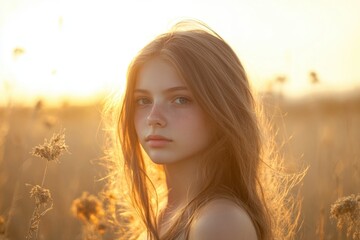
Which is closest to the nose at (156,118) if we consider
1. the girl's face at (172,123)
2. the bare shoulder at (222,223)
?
the girl's face at (172,123)

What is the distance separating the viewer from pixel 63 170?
667 centimetres

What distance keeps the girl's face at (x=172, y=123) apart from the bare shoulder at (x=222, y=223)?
0.31 m

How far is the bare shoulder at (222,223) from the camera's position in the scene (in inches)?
80.7

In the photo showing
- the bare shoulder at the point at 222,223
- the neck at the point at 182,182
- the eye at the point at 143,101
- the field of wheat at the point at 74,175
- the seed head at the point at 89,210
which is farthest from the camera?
the field of wheat at the point at 74,175

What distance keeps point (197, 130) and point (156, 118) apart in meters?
0.17

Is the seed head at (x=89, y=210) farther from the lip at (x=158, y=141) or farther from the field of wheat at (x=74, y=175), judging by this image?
the lip at (x=158, y=141)

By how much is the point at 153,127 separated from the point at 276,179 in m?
0.78

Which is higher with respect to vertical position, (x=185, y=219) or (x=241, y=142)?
(x=241, y=142)

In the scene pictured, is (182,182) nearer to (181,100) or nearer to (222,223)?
(181,100)

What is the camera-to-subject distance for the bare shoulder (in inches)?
80.7

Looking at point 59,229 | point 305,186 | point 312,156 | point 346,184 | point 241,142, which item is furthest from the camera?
point 312,156

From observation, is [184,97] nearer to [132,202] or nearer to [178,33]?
[178,33]

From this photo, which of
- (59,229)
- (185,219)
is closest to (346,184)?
(59,229)

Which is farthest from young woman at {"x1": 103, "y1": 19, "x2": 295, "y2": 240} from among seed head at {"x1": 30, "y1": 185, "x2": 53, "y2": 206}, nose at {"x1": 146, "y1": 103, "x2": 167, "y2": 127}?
seed head at {"x1": 30, "y1": 185, "x2": 53, "y2": 206}
